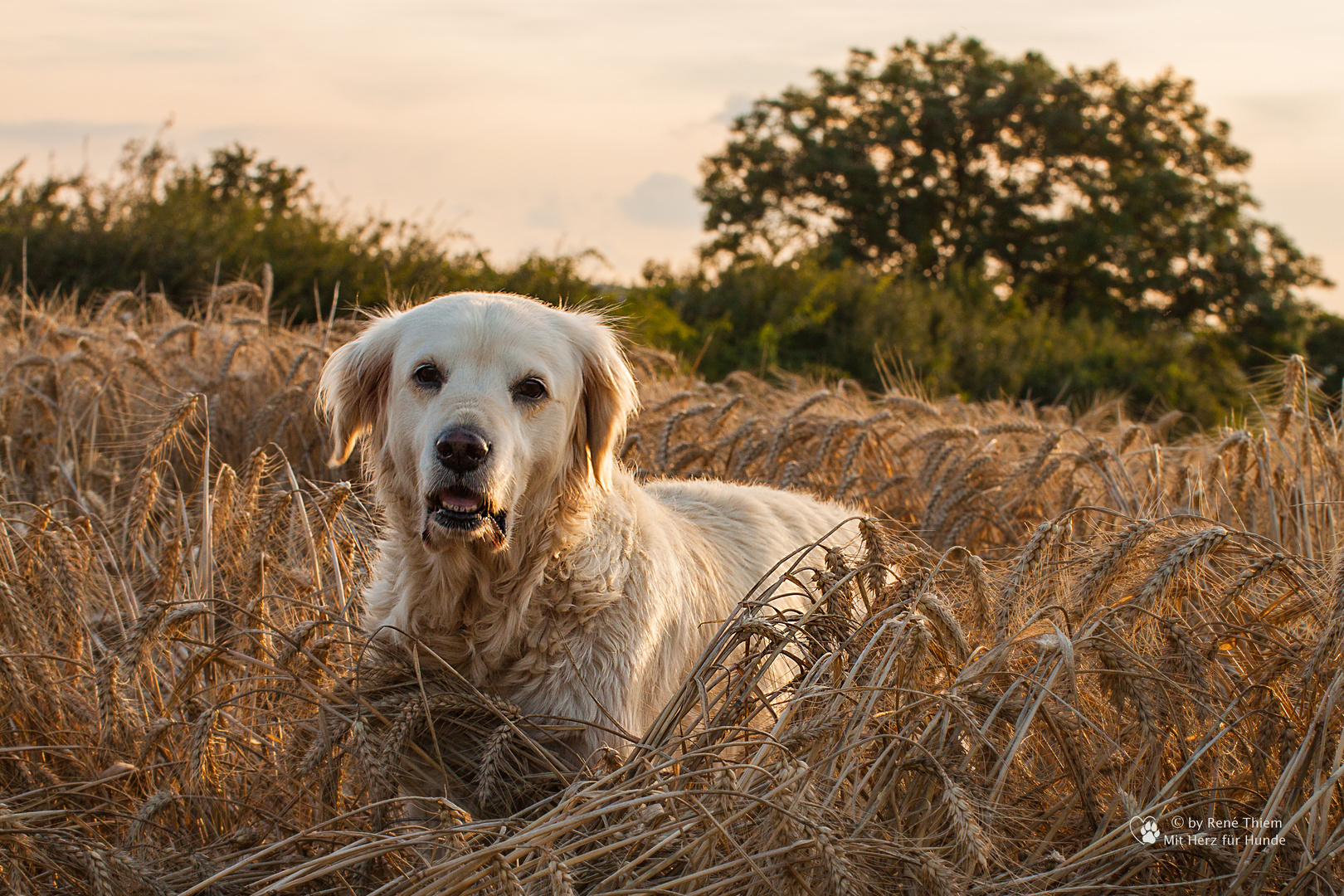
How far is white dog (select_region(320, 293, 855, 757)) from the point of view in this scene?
10.8 ft

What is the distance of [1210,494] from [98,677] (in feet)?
16.5

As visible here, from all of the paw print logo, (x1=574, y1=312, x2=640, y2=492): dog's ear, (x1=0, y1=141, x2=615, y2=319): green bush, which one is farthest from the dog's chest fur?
(x1=0, y1=141, x2=615, y2=319): green bush

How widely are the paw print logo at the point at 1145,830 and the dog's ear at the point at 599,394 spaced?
200 centimetres

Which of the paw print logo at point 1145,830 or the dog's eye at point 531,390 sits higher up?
the dog's eye at point 531,390

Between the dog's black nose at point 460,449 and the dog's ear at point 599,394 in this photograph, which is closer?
the dog's black nose at point 460,449

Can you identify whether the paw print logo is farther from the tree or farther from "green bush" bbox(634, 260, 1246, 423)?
the tree

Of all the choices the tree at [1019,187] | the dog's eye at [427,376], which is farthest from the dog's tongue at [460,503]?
the tree at [1019,187]

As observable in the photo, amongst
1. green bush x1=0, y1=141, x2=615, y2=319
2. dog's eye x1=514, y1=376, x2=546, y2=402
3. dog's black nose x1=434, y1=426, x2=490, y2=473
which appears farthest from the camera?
green bush x1=0, y1=141, x2=615, y2=319

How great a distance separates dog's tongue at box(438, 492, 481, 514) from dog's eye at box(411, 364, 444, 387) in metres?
0.44

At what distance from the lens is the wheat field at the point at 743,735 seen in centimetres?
237

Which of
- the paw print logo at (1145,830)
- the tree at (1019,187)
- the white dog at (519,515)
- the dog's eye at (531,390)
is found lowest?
the paw print logo at (1145,830)

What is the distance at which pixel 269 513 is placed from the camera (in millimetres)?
4121

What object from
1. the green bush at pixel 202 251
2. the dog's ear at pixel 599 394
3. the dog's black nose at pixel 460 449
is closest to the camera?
the dog's black nose at pixel 460 449

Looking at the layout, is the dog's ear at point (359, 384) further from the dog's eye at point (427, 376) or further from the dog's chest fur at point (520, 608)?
the dog's chest fur at point (520, 608)
